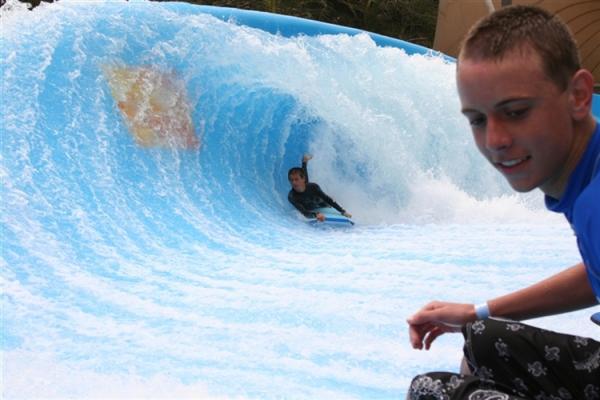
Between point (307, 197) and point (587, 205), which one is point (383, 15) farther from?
point (587, 205)

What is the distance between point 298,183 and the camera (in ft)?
15.4

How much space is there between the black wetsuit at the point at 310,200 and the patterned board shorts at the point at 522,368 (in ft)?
11.5

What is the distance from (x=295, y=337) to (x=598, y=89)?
7.72 meters

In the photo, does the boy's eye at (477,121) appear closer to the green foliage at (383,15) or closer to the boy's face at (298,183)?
the boy's face at (298,183)

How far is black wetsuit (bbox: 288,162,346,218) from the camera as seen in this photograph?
4.59 meters

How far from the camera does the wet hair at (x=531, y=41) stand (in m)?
0.93

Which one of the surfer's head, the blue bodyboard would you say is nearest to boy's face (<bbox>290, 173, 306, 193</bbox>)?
the surfer's head

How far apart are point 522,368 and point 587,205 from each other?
32 cm

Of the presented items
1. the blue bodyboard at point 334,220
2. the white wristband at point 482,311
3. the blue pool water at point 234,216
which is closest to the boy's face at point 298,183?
the blue pool water at point 234,216

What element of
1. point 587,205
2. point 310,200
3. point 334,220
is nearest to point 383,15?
point 310,200

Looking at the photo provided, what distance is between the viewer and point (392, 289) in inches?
109

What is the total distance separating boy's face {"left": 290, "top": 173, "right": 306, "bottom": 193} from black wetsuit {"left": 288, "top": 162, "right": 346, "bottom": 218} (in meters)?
0.03

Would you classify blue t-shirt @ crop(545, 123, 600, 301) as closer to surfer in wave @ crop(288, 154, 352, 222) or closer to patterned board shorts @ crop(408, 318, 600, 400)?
patterned board shorts @ crop(408, 318, 600, 400)

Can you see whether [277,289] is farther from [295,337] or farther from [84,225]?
[84,225]
